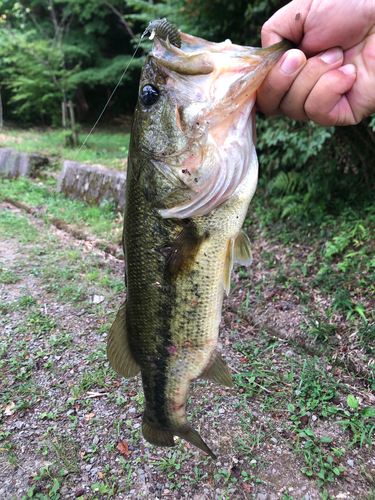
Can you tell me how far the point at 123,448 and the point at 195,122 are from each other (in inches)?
94.3

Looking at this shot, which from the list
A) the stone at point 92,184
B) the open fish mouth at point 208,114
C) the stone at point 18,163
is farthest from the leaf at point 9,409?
the stone at point 18,163

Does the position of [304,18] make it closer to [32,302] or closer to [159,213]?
[159,213]

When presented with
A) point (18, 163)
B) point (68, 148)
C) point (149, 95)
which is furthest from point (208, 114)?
point (68, 148)

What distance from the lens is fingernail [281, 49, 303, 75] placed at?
1.40 metres

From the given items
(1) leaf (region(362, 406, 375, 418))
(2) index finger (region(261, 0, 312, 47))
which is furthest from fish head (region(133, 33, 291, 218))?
(1) leaf (region(362, 406, 375, 418))

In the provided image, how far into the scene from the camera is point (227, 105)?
1310 millimetres

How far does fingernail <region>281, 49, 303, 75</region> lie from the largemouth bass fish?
43 millimetres

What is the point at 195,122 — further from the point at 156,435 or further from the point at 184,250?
the point at 156,435

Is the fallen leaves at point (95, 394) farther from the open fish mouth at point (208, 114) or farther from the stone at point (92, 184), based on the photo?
the stone at point (92, 184)

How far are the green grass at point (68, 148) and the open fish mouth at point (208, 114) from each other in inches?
243

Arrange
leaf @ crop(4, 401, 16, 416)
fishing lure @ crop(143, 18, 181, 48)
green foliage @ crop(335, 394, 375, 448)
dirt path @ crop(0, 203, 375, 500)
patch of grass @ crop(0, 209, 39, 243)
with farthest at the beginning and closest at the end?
patch of grass @ crop(0, 209, 39, 243) → leaf @ crop(4, 401, 16, 416) → green foliage @ crop(335, 394, 375, 448) → dirt path @ crop(0, 203, 375, 500) → fishing lure @ crop(143, 18, 181, 48)

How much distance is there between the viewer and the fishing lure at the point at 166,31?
125 centimetres

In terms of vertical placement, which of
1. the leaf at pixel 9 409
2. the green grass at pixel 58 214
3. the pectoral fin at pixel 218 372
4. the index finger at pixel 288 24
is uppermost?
the index finger at pixel 288 24

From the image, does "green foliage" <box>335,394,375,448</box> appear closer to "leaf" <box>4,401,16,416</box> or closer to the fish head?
the fish head
